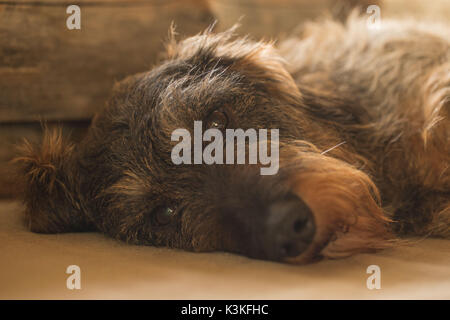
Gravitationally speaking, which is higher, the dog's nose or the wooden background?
the wooden background

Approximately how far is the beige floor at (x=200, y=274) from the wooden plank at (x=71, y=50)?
93 centimetres

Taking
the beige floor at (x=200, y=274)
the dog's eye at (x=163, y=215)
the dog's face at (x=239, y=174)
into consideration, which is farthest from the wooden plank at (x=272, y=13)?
the beige floor at (x=200, y=274)

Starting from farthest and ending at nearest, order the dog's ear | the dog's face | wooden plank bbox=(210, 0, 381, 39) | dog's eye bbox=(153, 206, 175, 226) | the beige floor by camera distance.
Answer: wooden plank bbox=(210, 0, 381, 39)
the dog's ear
dog's eye bbox=(153, 206, 175, 226)
the dog's face
the beige floor

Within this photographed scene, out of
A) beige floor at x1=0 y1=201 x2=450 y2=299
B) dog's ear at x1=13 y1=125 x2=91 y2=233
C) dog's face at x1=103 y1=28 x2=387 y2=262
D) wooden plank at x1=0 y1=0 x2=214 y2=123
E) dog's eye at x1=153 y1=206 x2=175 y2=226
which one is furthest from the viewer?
wooden plank at x1=0 y1=0 x2=214 y2=123

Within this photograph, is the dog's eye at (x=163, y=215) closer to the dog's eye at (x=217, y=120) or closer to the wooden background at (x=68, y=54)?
the dog's eye at (x=217, y=120)

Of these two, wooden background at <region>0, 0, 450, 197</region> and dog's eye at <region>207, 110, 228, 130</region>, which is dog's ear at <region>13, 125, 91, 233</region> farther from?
dog's eye at <region>207, 110, 228, 130</region>

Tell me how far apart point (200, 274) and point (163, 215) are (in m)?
0.39

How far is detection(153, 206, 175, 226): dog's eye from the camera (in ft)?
5.94

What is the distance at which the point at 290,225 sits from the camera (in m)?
1.41

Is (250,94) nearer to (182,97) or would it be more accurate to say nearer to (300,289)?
(182,97)

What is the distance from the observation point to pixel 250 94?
1.93 meters

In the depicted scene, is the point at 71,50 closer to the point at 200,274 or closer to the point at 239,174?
the point at 239,174

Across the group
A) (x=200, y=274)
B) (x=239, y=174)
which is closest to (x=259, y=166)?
(x=239, y=174)

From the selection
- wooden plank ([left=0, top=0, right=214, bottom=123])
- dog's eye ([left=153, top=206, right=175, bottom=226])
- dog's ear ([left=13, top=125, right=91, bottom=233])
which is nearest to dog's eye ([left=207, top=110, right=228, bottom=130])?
dog's eye ([left=153, top=206, right=175, bottom=226])
